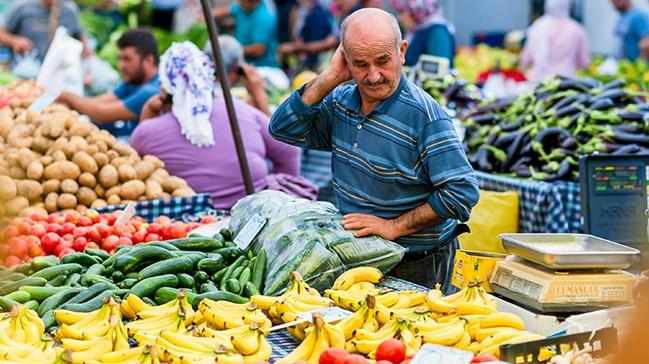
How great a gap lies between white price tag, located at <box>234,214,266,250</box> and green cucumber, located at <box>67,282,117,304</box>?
2.07ft

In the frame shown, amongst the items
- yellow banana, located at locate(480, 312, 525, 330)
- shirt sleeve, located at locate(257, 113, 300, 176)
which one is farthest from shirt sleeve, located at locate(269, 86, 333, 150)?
shirt sleeve, located at locate(257, 113, 300, 176)

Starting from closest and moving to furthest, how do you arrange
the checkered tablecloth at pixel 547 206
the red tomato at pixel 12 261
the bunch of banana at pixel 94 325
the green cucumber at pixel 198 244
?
the bunch of banana at pixel 94 325 → the green cucumber at pixel 198 244 → the red tomato at pixel 12 261 → the checkered tablecloth at pixel 547 206

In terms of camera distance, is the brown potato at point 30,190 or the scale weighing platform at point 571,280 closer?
the scale weighing platform at point 571,280

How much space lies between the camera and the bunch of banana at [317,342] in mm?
2896

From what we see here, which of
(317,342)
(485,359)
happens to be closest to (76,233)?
(317,342)

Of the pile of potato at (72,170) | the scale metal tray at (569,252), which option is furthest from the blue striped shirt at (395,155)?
the pile of potato at (72,170)

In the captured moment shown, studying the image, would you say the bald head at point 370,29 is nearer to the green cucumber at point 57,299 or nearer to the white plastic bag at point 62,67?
the green cucumber at point 57,299

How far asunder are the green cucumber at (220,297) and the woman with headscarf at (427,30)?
5.61 meters

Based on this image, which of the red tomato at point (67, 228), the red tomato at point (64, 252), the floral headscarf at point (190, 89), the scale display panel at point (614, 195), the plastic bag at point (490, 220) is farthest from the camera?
the plastic bag at point (490, 220)

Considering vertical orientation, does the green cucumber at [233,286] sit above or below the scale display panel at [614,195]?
above

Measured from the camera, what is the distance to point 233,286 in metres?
3.83

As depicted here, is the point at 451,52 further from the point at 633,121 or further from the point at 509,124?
the point at 633,121

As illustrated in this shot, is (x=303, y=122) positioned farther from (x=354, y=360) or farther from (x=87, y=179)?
(x=87, y=179)

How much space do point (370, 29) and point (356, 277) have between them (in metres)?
0.97
